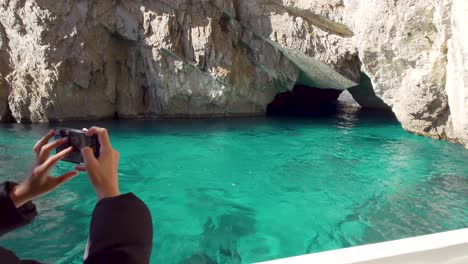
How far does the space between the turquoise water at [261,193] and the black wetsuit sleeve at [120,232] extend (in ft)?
9.00

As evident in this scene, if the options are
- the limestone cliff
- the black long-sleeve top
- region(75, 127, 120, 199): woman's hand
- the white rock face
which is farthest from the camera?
the limestone cliff

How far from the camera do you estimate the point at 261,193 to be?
5.18m

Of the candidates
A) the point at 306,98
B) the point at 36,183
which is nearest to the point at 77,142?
the point at 36,183

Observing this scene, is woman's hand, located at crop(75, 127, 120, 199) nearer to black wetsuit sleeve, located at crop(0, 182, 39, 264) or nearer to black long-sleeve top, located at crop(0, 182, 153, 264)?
black long-sleeve top, located at crop(0, 182, 153, 264)

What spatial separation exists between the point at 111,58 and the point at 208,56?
3.40 m

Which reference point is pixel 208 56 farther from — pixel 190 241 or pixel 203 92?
pixel 190 241

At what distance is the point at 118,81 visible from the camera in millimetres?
12523

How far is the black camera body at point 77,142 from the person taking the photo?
3.03ft

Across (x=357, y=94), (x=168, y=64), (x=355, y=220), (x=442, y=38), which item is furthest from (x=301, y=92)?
(x=355, y=220)

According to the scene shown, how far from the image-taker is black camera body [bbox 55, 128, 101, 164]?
0.92 metres

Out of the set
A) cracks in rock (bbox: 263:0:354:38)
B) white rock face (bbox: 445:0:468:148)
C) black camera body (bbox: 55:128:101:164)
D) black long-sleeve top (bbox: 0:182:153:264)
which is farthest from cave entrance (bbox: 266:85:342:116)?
black long-sleeve top (bbox: 0:182:153:264)

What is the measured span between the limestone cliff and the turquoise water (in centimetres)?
235

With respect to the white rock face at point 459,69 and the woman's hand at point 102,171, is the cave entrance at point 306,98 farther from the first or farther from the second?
the woman's hand at point 102,171

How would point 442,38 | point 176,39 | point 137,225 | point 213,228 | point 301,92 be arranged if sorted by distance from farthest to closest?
point 301,92, point 176,39, point 442,38, point 213,228, point 137,225
